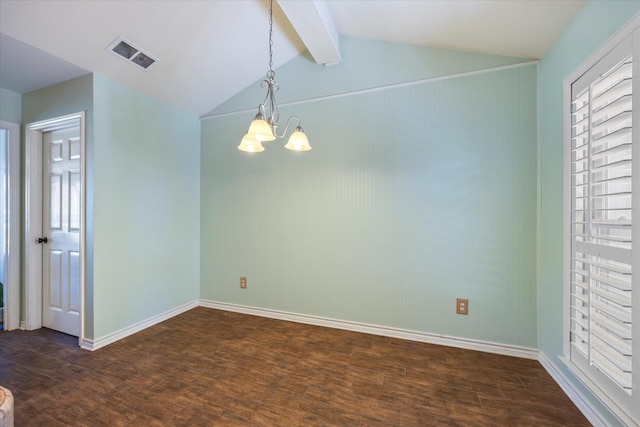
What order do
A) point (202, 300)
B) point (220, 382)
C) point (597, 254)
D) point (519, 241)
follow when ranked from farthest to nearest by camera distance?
point (202, 300), point (519, 241), point (220, 382), point (597, 254)

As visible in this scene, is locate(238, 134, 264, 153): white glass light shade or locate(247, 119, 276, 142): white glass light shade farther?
locate(238, 134, 264, 153): white glass light shade

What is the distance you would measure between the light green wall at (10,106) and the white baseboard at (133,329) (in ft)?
7.45

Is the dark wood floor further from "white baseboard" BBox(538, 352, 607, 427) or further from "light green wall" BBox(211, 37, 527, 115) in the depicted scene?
"light green wall" BBox(211, 37, 527, 115)

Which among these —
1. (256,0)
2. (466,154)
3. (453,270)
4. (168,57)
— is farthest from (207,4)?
(453,270)

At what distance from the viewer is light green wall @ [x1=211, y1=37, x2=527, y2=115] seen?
2420mm

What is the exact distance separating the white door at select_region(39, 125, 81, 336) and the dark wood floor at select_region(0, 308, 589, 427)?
0.24 metres

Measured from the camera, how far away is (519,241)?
89.0 inches

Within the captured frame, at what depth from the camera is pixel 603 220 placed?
1476 mm

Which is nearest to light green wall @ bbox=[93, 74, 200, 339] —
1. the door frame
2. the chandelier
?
the door frame

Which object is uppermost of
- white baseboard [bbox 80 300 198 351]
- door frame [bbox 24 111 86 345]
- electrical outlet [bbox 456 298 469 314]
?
door frame [bbox 24 111 86 345]

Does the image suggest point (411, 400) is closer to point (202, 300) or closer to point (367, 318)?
point (367, 318)

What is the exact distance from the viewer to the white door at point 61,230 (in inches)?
102

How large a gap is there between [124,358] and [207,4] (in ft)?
9.45

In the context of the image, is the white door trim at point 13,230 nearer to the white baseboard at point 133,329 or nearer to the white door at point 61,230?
the white door at point 61,230
